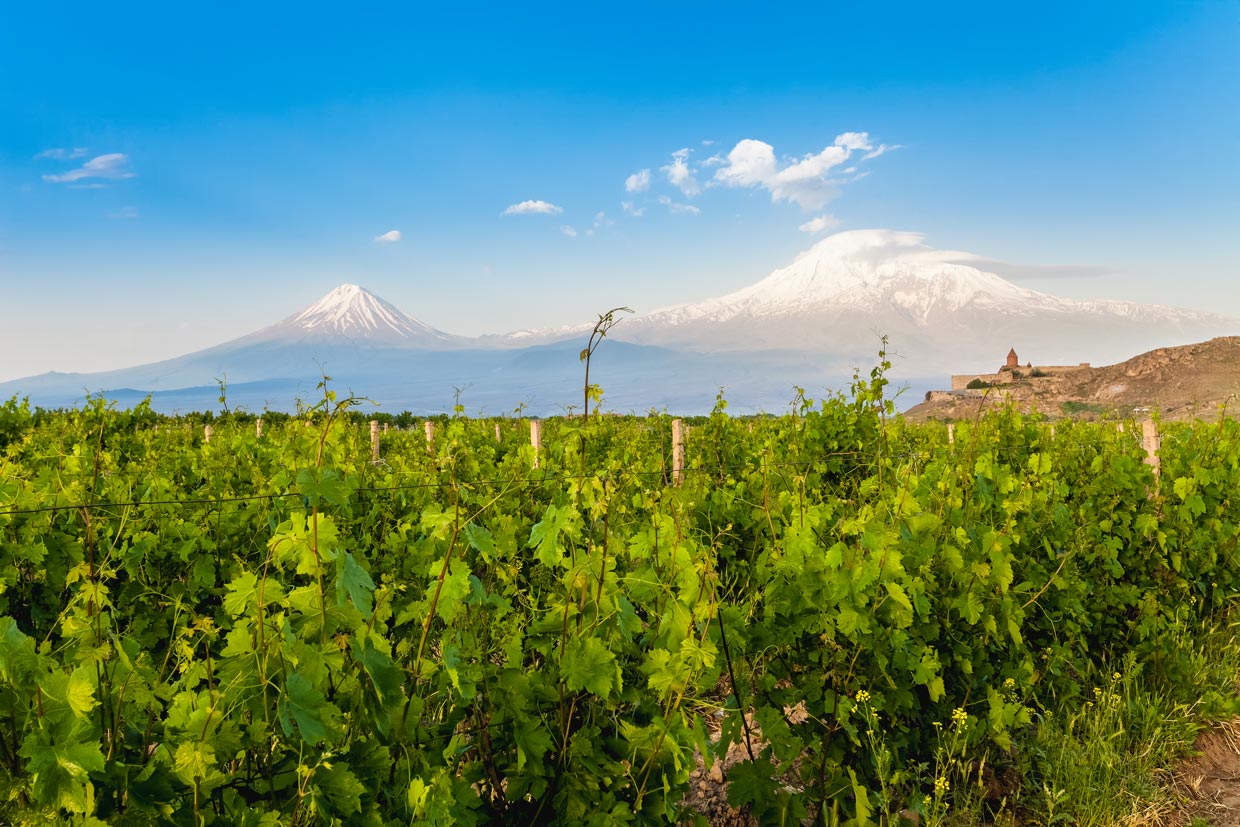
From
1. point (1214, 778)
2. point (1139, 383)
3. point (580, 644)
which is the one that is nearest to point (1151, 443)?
point (1214, 778)

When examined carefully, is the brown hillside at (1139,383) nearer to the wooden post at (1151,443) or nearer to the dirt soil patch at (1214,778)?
the wooden post at (1151,443)

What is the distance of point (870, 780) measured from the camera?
310 cm

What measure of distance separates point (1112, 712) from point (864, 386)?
14.0 ft

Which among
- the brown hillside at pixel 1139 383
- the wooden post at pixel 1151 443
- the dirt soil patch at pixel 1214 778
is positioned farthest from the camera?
the brown hillside at pixel 1139 383

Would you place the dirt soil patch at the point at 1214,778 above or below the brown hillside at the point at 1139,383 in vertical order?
below

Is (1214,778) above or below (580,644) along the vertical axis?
below

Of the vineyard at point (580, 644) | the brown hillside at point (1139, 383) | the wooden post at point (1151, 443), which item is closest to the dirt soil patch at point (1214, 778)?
the vineyard at point (580, 644)

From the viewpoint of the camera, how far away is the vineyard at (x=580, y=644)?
1695 millimetres

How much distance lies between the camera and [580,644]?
2.00 metres

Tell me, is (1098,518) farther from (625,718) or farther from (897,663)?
(625,718)

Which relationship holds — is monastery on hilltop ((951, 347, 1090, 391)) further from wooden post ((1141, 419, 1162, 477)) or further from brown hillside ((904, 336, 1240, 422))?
wooden post ((1141, 419, 1162, 477))

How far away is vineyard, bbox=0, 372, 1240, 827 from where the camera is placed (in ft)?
5.56

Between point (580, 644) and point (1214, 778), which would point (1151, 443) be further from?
point (580, 644)

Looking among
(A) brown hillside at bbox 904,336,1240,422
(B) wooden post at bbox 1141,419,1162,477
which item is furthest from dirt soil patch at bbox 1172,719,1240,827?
(A) brown hillside at bbox 904,336,1240,422
